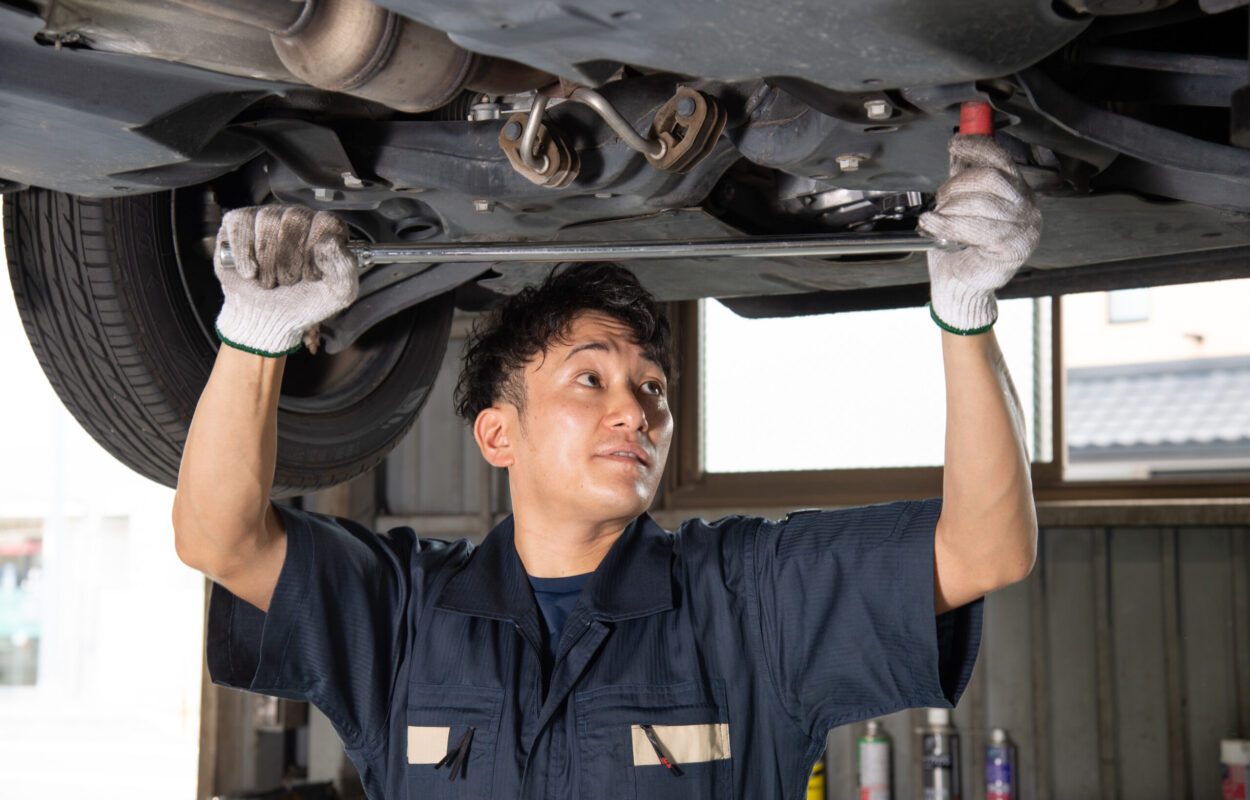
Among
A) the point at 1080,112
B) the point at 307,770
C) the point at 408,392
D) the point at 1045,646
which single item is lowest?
the point at 307,770

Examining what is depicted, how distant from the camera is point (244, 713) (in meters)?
4.50

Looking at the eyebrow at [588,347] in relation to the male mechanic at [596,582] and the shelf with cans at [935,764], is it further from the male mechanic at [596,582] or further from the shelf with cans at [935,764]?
the shelf with cans at [935,764]

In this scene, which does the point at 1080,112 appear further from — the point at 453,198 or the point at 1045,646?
the point at 1045,646

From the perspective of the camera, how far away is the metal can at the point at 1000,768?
3.29 m

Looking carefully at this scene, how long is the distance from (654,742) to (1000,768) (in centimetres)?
244

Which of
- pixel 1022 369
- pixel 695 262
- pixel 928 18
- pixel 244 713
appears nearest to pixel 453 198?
pixel 695 262

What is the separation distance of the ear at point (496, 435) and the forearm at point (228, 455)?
0.32 metres

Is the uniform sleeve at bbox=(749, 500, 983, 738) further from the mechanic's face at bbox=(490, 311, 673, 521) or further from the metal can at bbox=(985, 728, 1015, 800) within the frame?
the metal can at bbox=(985, 728, 1015, 800)

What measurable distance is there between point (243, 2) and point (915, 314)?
3141mm

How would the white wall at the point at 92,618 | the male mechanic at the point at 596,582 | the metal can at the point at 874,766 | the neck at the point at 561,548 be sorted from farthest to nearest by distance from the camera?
the white wall at the point at 92,618 → the metal can at the point at 874,766 → the neck at the point at 561,548 → the male mechanic at the point at 596,582

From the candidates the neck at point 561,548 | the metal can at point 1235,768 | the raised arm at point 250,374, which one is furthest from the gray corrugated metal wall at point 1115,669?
the raised arm at point 250,374

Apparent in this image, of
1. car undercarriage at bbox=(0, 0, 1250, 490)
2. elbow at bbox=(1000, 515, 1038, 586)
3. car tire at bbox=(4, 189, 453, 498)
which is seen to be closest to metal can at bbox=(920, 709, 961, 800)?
car undercarriage at bbox=(0, 0, 1250, 490)

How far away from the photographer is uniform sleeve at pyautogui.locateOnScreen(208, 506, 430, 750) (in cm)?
124

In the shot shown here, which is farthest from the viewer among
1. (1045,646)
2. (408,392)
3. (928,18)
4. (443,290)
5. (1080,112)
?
(1045,646)
